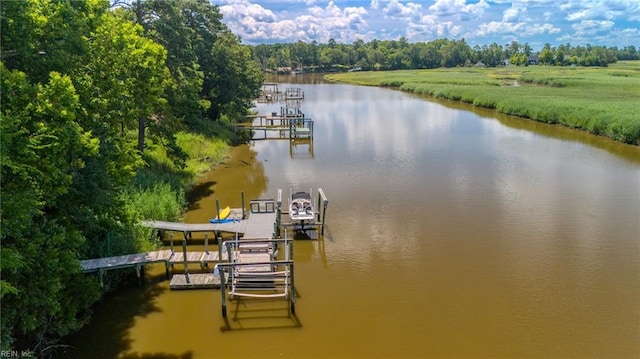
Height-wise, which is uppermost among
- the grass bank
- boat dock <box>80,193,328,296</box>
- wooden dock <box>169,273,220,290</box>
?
the grass bank

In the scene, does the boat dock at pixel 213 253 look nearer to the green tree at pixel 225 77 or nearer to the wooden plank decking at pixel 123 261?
the wooden plank decking at pixel 123 261

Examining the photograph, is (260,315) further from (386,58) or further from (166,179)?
(386,58)

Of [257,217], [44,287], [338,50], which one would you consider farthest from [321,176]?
[338,50]

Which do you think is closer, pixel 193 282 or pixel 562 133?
pixel 193 282

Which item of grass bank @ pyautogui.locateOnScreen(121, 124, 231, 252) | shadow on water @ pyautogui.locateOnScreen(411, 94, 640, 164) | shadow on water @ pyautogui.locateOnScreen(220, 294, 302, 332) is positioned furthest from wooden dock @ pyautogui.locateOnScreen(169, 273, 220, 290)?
shadow on water @ pyautogui.locateOnScreen(411, 94, 640, 164)

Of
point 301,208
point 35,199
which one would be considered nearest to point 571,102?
point 301,208

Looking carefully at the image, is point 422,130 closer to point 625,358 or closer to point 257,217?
point 257,217

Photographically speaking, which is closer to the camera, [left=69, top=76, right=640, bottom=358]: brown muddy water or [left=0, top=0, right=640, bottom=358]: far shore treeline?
[left=0, top=0, right=640, bottom=358]: far shore treeline

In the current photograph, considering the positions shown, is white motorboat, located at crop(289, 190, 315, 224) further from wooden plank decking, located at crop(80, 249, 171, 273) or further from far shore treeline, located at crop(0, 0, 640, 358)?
wooden plank decking, located at crop(80, 249, 171, 273)

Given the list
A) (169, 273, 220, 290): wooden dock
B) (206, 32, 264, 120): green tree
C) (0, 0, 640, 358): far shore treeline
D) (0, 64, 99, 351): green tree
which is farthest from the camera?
(206, 32, 264, 120): green tree
